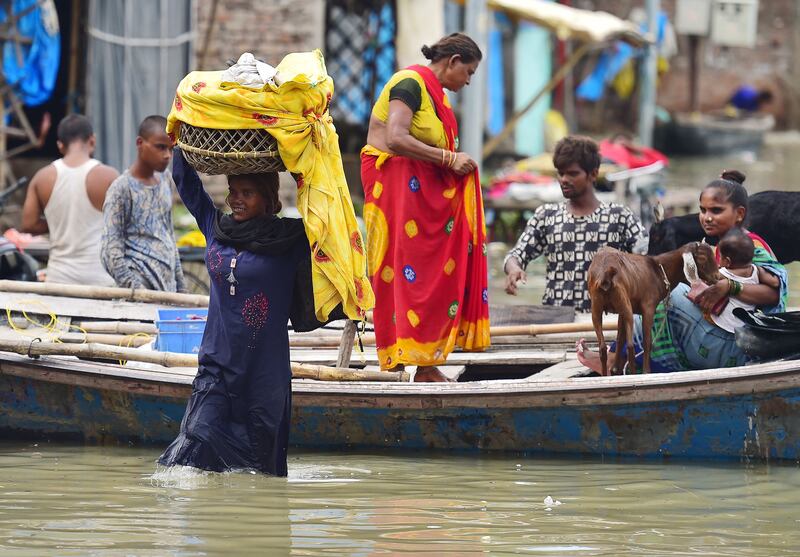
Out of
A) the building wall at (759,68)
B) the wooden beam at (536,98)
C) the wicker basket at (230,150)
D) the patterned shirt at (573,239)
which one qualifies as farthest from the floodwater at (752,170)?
the wicker basket at (230,150)

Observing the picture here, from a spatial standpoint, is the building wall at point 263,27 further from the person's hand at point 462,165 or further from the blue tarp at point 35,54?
the person's hand at point 462,165

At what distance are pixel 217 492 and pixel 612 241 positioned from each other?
2265mm

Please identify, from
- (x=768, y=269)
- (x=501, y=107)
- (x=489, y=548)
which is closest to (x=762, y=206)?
(x=768, y=269)

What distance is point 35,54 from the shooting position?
11945 mm

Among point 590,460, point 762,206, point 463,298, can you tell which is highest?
point 762,206

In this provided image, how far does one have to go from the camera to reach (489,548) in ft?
15.4

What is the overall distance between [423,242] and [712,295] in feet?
4.25

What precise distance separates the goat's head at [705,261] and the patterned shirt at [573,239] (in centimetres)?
70

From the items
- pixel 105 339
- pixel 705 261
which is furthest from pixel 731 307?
pixel 105 339

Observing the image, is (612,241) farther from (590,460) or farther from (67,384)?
(67,384)

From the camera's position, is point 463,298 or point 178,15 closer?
point 463,298

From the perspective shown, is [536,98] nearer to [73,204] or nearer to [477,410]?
[73,204]

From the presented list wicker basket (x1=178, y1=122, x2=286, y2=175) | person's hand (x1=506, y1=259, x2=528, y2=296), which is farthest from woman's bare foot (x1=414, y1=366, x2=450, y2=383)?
wicker basket (x1=178, y1=122, x2=286, y2=175)

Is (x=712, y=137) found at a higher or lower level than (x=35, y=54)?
lower
